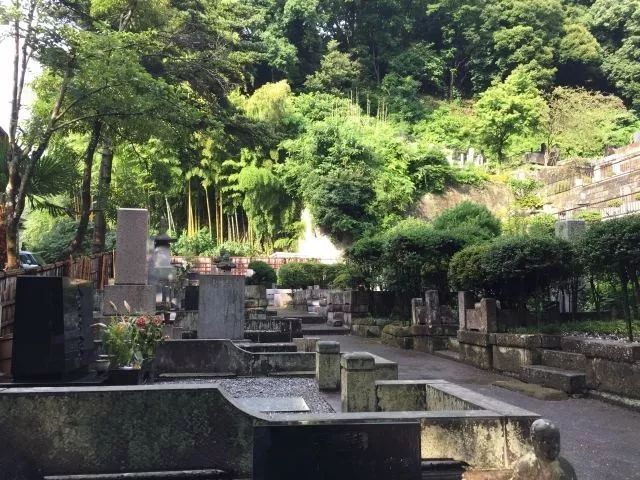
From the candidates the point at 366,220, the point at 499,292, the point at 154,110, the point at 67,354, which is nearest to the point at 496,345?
the point at 499,292

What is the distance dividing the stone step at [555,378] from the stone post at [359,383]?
11.6 feet

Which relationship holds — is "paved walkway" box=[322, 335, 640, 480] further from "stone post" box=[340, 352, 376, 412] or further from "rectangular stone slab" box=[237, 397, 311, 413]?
"rectangular stone slab" box=[237, 397, 311, 413]

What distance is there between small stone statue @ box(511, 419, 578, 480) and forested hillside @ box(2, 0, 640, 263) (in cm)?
1073

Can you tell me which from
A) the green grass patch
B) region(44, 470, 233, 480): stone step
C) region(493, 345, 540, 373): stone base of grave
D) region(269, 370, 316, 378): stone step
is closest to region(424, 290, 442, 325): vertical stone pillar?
region(493, 345, 540, 373): stone base of grave

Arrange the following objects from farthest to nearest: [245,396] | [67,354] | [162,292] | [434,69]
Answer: [434,69] < [162,292] < [245,396] < [67,354]

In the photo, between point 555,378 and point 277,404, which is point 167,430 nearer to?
point 277,404

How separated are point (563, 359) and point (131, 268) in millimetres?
7659

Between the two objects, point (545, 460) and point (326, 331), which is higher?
point (545, 460)

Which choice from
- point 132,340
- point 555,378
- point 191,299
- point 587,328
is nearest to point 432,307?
point 587,328

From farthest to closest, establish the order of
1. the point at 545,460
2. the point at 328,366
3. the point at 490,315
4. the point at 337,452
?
the point at 490,315, the point at 328,366, the point at 337,452, the point at 545,460

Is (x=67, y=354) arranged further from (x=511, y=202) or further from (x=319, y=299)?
(x=511, y=202)

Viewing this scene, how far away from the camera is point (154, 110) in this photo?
1272 centimetres

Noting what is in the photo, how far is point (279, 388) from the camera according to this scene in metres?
7.32

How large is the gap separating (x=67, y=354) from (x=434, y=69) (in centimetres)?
4536
